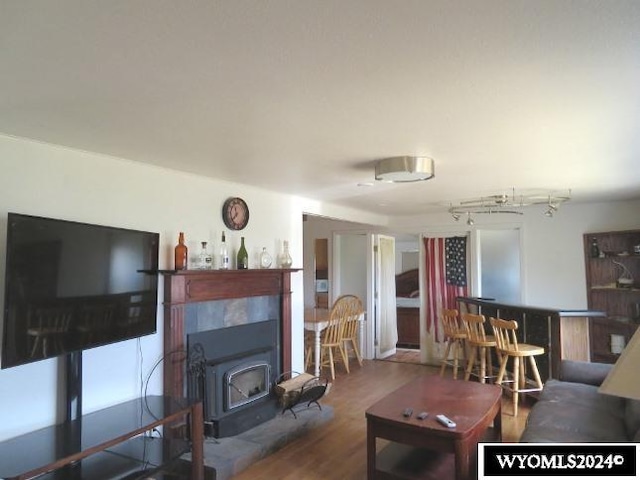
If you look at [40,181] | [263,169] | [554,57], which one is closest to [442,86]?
[554,57]

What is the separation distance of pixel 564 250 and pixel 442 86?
460cm

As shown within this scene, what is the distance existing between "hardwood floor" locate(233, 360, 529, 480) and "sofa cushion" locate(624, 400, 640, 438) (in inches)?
41.1

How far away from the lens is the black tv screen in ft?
6.84

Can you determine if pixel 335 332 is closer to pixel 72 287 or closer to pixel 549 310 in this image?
pixel 549 310

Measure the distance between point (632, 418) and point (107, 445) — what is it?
2.93 meters

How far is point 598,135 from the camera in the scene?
8.20 ft

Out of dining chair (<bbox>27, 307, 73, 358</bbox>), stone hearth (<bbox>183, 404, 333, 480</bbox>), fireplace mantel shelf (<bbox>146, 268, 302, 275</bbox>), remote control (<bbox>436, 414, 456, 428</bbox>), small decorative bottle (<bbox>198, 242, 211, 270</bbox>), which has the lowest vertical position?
stone hearth (<bbox>183, 404, 333, 480</bbox>)

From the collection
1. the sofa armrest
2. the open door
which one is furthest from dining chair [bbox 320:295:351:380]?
the sofa armrest

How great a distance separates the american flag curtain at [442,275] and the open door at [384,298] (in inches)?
31.1

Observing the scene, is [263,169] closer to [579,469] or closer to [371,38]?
[371,38]

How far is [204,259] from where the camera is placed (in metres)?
3.50

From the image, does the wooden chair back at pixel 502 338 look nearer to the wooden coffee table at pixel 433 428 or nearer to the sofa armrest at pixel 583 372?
the sofa armrest at pixel 583 372

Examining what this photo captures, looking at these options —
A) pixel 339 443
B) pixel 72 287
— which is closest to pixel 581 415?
pixel 339 443

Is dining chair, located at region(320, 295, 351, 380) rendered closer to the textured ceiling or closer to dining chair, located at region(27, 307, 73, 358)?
the textured ceiling
